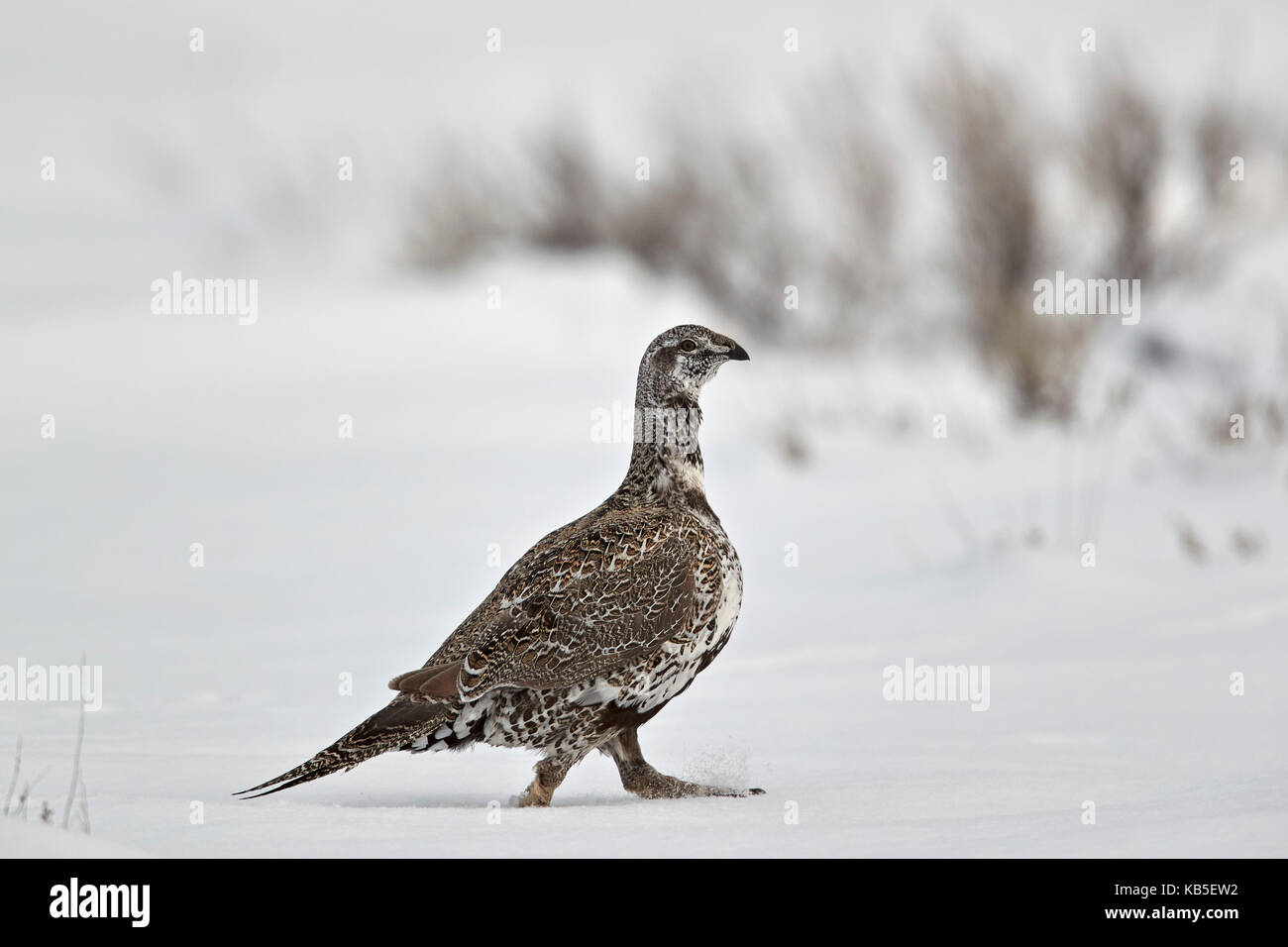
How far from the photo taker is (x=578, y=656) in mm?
4746

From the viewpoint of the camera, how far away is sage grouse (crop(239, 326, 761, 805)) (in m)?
4.74

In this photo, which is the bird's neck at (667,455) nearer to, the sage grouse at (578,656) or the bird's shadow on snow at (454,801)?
the sage grouse at (578,656)

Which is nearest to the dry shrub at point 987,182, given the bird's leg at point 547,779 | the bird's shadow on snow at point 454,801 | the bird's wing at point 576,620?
the bird's shadow on snow at point 454,801

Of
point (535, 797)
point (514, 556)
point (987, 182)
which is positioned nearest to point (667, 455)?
point (535, 797)

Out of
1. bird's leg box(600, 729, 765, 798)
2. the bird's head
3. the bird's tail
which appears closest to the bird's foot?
bird's leg box(600, 729, 765, 798)

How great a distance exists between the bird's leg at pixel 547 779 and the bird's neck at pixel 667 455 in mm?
846

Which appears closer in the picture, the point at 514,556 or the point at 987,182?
the point at 514,556

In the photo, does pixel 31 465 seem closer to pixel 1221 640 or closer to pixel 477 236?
pixel 477 236

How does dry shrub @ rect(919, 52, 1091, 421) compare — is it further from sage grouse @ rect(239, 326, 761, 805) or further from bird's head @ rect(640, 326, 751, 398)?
Answer: sage grouse @ rect(239, 326, 761, 805)

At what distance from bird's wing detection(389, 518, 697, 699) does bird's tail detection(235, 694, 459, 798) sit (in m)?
0.06

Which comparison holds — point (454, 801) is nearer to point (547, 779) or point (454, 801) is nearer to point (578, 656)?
point (547, 779)

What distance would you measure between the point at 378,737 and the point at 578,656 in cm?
59

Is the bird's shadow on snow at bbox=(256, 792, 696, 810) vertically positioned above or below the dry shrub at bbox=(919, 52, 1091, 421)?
below
